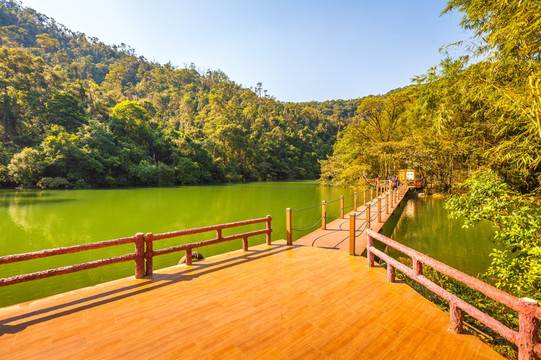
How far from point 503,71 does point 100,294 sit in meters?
9.68

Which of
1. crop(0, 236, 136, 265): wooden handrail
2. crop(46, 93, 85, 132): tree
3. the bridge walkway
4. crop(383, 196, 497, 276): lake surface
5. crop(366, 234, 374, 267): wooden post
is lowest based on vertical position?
crop(383, 196, 497, 276): lake surface

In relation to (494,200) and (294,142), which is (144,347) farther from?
(294,142)

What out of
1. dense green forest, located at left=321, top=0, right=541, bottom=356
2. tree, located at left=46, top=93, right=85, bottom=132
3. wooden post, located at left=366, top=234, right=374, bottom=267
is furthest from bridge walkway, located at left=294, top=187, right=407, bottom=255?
tree, located at left=46, top=93, right=85, bottom=132

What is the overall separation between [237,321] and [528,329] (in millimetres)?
2315

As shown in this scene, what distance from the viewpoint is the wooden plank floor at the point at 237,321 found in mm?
2047

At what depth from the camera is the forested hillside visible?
2809 centimetres

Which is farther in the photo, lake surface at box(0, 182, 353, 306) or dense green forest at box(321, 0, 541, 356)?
lake surface at box(0, 182, 353, 306)

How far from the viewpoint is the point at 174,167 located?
36.9 m

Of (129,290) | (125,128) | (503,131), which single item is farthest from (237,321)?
(125,128)

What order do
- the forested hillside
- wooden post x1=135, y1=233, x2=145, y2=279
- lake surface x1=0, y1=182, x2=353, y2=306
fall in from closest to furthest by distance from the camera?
1. wooden post x1=135, y1=233, x2=145, y2=279
2. lake surface x1=0, y1=182, x2=353, y2=306
3. the forested hillside

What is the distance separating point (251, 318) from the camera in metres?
2.53

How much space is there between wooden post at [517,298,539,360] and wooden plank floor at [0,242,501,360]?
0.27 metres

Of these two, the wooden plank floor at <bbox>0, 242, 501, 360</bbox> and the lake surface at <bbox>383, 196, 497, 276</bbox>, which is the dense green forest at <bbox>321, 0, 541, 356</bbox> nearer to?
the lake surface at <bbox>383, 196, 497, 276</bbox>

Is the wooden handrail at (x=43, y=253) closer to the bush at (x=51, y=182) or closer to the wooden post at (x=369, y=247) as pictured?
the wooden post at (x=369, y=247)
